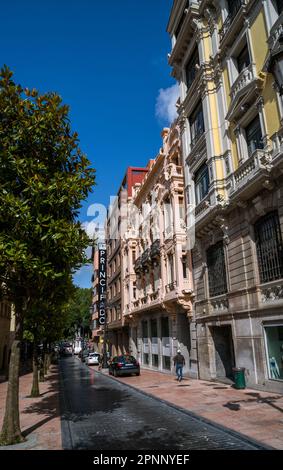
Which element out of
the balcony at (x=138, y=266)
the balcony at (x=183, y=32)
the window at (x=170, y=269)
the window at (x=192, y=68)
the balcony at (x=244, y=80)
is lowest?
the window at (x=170, y=269)

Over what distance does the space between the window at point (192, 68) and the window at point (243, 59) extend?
184 inches

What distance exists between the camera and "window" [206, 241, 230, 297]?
18406 millimetres

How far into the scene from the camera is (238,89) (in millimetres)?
16938

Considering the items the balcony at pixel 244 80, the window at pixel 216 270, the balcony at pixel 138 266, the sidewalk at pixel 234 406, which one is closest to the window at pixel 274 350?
the sidewalk at pixel 234 406

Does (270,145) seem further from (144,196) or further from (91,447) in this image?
(144,196)

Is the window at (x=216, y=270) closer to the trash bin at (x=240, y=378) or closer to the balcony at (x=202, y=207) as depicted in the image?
the balcony at (x=202, y=207)

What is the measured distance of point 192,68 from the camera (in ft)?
76.7

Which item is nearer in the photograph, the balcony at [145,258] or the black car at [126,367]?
the black car at [126,367]

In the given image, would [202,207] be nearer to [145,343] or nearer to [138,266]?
[138,266]

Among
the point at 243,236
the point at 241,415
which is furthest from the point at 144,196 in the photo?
the point at 241,415

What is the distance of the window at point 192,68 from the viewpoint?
2277 cm

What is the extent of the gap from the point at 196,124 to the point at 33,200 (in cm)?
1558

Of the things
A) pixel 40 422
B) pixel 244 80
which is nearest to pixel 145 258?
pixel 244 80

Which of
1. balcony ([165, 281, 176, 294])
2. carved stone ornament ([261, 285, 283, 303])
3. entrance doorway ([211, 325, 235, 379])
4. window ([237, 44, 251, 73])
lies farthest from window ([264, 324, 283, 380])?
window ([237, 44, 251, 73])
